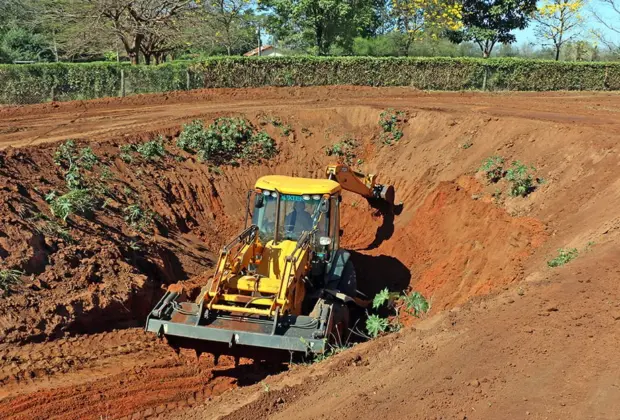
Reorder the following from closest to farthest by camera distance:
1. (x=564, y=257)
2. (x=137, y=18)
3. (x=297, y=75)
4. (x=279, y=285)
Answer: (x=279, y=285) < (x=564, y=257) < (x=297, y=75) < (x=137, y=18)

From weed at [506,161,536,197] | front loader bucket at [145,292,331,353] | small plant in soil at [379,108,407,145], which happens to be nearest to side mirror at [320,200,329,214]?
front loader bucket at [145,292,331,353]

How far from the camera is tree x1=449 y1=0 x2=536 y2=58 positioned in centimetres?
4038

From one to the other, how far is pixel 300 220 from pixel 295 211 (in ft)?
0.65

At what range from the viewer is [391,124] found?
2183 cm

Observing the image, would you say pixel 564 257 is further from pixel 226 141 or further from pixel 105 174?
pixel 226 141

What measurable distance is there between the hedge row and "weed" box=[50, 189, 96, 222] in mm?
14962

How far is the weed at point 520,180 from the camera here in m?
14.8

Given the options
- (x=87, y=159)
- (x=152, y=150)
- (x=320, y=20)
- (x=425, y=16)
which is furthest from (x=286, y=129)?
(x=425, y=16)

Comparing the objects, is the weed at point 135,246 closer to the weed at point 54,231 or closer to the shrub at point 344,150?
the weed at point 54,231

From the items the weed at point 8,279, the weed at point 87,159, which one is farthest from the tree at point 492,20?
the weed at point 8,279

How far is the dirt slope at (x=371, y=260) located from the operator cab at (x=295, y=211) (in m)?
2.53

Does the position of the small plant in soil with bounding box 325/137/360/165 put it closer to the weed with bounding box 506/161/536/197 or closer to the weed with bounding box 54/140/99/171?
the weed with bounding box 506/161/536/197

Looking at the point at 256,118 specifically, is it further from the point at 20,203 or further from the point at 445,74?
the point at 445,74

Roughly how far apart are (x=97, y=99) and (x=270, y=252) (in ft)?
60.2
